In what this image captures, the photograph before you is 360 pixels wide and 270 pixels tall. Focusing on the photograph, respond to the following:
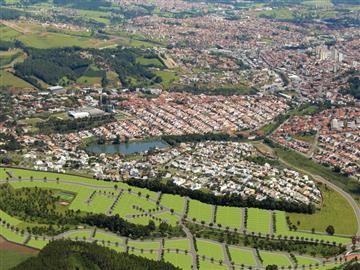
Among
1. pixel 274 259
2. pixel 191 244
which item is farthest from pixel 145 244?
pixel 274 259

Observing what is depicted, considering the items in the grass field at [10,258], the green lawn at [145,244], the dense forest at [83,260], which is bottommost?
Result: the green lawn at [145,244]

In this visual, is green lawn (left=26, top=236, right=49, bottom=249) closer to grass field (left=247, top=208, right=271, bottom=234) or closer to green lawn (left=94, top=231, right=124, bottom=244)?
green lawn (left=94, top=231, right=124, bottom=244)

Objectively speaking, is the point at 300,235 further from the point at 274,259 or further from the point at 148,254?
the point at 148,254

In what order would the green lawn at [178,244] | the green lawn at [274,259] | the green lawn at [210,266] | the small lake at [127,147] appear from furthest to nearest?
the small lake at [127,147] → the green lawn at [178,244] → the green lawn at [274,259] → the green lawn at [210,266]

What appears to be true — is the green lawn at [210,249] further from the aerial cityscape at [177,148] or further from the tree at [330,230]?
the tree at [330,230]

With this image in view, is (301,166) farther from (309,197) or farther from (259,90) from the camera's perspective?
(259,90)

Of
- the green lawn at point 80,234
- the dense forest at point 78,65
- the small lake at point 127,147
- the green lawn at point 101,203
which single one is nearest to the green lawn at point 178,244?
the green lawn at point 80,234

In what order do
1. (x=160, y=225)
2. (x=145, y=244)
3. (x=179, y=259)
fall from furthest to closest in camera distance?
(x=160, y=225) < (x=145, y=244) < (x=179, y=259)

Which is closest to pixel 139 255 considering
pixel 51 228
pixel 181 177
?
pixel 51 228
